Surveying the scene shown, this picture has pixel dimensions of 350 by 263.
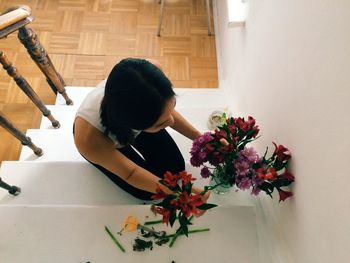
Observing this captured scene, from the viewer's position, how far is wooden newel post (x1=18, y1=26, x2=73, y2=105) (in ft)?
4.87

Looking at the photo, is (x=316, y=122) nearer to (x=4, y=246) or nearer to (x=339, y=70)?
(x=339, y=70)

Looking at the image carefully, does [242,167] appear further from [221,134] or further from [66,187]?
[66,187]

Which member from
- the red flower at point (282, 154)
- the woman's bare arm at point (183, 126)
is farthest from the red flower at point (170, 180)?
the woman's bare arm at point (183, 126)

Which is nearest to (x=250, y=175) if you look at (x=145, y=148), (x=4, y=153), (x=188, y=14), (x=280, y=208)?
(x=280, y=208)

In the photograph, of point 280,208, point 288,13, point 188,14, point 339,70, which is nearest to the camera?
point 339,70

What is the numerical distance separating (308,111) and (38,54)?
49.8 inches

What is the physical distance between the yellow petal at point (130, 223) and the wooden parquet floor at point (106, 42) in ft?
4.33

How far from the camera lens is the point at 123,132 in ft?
3.85

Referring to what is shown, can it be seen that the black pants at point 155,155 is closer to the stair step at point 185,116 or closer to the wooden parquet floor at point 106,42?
the stair step at point 185,116

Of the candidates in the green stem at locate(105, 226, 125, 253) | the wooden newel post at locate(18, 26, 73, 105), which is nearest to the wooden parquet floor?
the wooden newel post at locate(18, 26, 73, 105)

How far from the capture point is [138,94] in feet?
3.18

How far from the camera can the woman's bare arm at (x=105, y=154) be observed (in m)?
1.21

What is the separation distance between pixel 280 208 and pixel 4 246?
3.50 ft

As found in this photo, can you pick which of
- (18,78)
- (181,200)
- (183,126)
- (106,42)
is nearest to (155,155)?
(183,126)
